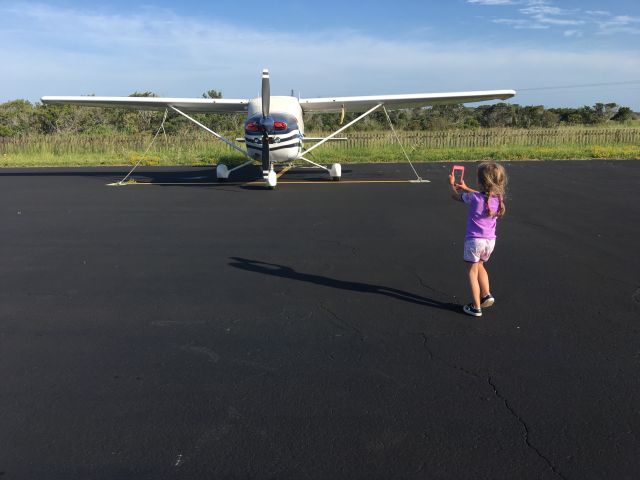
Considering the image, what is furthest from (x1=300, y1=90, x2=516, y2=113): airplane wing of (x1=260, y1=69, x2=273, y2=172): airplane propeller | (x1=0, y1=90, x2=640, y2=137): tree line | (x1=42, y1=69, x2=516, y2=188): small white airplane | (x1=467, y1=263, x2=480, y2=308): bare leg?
(x1=0, y1=90, x2=640, y2=137): tree line

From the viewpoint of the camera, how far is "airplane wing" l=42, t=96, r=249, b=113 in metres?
15.2

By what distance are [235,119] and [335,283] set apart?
38.4m

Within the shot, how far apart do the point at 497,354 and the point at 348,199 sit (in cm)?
850

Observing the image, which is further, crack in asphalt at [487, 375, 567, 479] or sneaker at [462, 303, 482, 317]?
sneaker at [462, 303, 482, 317]


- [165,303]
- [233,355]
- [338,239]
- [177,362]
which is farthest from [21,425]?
[338,239]

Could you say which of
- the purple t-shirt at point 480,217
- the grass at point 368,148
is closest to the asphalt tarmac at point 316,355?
the purple t-shirt at point 480,217

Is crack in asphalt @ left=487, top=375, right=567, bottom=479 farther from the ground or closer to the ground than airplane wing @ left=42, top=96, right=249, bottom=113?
closer to the ground

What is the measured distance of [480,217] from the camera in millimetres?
4598

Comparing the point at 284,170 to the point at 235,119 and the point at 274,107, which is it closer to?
the point at 274,107

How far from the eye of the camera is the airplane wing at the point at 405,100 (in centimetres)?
1552

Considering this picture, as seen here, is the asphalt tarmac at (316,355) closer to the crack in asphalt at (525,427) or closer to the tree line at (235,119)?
the crack in asphalt at (525,427)

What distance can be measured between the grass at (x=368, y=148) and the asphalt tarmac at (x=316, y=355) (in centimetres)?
1600

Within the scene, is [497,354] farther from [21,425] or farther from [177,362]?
[21,425]

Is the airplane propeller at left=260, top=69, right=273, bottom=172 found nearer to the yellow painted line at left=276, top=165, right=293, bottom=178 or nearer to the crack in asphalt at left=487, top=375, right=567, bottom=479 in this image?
the yellow painted line at left=276, top=165, right=293, bottom=178
